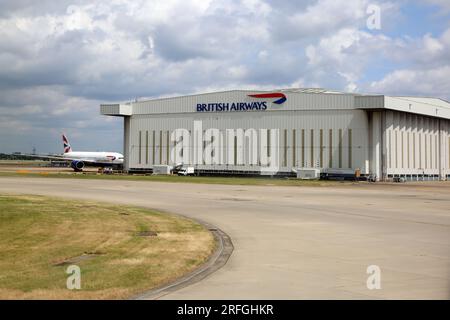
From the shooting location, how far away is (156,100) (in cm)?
9519

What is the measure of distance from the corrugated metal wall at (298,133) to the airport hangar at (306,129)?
135 mm

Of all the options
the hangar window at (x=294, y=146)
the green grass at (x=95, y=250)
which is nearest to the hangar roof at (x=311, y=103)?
the hangar window at (x=294, y=146)

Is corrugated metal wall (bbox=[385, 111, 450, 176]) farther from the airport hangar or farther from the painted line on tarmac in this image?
the painted line on tarmac

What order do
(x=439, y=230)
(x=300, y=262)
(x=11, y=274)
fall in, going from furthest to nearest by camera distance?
(x=439, y=230) < (x=300, y=262) < (x=11, y=274)

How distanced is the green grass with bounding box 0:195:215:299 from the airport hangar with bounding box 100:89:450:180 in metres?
56.4

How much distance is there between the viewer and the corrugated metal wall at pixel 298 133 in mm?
77500
